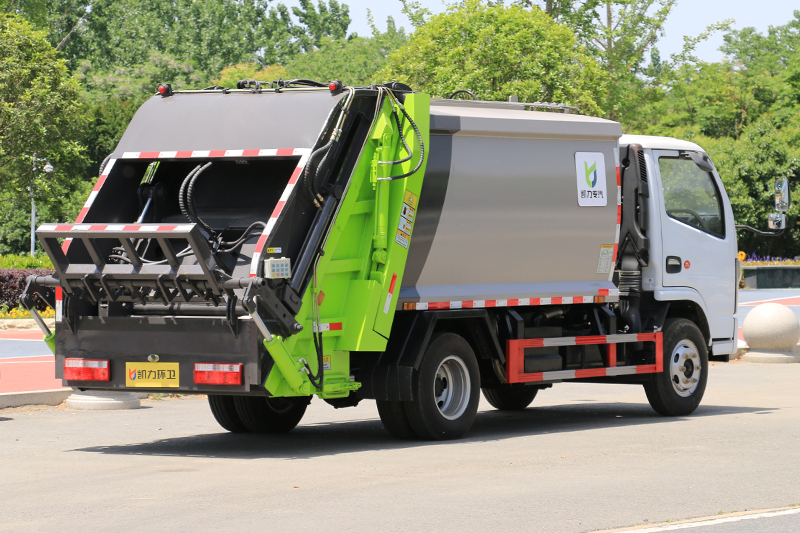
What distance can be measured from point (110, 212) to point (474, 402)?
3.58m

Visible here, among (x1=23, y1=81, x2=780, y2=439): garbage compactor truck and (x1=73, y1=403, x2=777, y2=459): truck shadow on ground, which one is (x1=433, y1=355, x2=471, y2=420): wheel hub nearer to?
(x1=23, y1=81, x2=780, y2=439): garbage compactor truck

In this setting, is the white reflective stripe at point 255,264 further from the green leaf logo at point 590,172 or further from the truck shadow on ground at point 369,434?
the green leaf logo at point 590,172

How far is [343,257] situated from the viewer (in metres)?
9.54

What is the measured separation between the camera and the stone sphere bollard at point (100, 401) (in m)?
13.0

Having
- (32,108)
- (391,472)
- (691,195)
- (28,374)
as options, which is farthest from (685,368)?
(32,108)

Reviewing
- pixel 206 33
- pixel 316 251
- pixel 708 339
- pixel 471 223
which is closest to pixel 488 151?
pixel 471 223

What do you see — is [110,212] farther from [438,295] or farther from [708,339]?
[708,339]

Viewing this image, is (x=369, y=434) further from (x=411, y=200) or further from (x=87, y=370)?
(x=87, y=370)

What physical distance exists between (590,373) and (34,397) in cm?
605

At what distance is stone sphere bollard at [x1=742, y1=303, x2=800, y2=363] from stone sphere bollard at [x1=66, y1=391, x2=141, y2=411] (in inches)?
426

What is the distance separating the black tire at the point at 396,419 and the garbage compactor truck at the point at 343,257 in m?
0.03

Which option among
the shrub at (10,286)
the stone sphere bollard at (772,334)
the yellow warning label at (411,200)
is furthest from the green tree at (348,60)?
the yellow warning label at (411,200)

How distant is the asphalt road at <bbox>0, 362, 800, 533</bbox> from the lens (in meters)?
6.79

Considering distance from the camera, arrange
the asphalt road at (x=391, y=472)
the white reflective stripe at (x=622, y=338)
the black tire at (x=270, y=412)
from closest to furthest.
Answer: the asphalt road at (x=391, y=472) < the black tire at (x=270, y=412) < the white reflective stripe at (x=622, y=338)
